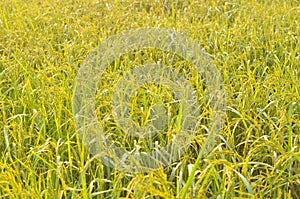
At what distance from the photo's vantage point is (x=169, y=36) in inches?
102

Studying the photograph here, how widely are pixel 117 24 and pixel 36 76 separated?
104 cm

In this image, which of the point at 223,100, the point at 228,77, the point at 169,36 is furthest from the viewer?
the point at 169,36

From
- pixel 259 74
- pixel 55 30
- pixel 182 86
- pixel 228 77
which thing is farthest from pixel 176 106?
pixel 55 30

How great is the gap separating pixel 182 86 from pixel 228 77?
34 cm

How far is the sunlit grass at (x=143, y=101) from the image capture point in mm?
1289

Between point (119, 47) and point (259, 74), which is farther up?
point (119, 47)

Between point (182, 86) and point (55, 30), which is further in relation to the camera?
point (55, 30)

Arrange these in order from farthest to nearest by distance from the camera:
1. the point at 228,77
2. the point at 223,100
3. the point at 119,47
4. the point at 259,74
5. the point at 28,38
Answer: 1. the point at 28,38
2. the point at 119,47
3. the point at 259,74
4. the point at 228,77
5. the point at 223,100

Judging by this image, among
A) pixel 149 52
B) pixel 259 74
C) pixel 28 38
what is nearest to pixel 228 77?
pixel 259 74

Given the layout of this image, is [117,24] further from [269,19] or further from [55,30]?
[269,19]

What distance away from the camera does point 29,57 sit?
2.44 m

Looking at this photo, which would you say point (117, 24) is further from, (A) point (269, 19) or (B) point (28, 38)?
(A) point (269, 19)

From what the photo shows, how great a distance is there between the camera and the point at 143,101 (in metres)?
1.87

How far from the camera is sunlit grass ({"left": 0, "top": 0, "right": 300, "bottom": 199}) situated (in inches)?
50.8
